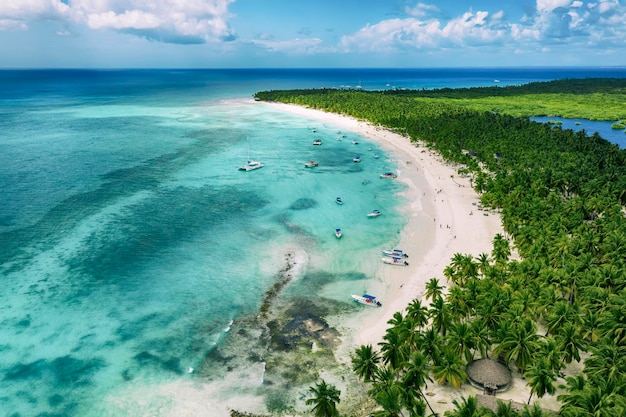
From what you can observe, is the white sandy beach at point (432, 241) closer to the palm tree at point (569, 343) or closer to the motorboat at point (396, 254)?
the motorboat at point (396, 254)

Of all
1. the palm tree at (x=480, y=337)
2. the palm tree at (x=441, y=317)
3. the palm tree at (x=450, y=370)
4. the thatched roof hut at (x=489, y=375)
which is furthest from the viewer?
the palm tree at (x=441, y=317)

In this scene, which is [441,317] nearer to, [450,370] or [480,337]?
[480,337]

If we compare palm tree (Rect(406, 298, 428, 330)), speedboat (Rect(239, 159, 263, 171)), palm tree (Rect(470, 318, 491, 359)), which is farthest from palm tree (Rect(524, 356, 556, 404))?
speedboat (Rect(239, 159, 263, 171))

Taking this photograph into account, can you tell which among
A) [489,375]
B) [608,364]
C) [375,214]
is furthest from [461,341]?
[375,214]

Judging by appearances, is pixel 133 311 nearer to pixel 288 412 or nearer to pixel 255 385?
pixel 255 385

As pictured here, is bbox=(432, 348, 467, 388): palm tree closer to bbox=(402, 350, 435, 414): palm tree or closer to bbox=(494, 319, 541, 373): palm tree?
bbox=(402, 350, 435, 414): palm tree

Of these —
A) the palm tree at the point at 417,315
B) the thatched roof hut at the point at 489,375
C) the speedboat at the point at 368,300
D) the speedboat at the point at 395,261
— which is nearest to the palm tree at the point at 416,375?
the thatched roof hut at the point at 489,375

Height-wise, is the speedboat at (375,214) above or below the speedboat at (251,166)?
below
